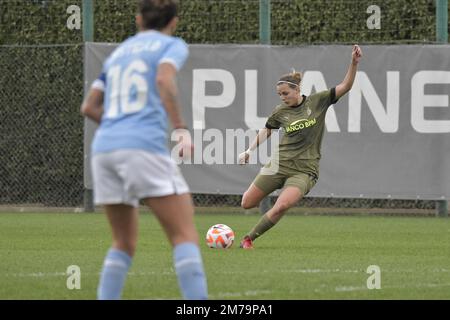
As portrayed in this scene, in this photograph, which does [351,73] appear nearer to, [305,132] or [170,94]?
[305,132]

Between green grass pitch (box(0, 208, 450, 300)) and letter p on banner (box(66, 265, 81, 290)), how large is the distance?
5cm

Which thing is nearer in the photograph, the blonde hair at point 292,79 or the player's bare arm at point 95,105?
the player's bare arm at point 95,105

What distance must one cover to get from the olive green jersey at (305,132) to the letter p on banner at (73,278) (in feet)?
11.7

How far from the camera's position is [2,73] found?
1886 centimetres

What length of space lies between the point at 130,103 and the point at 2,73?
12864 millimetres

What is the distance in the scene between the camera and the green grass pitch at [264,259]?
8.40 meters

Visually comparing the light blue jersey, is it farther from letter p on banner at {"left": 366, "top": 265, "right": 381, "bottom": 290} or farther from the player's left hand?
letter p on banner at {"left": 366, "top": 265, "right": 381, "bottom": 290}

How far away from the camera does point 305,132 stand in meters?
12.6

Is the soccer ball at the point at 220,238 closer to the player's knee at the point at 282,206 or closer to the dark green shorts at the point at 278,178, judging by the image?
the player's knee at the point at 282,206

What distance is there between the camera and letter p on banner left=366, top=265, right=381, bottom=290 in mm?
8695

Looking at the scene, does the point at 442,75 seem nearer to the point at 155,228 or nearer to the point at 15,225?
the point at 155,228

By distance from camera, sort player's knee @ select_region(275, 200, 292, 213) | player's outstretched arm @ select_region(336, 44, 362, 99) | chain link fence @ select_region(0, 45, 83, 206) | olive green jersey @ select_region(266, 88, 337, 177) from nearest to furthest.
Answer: player's outstretched arm @ select_region(336, 44, 362, 99) < player's knee @ select_region(275, 200, 292, 213) < olive green jersey @ select_region(266, 88, 337, 177) < chain link fence @ select_region(0, 45, 83, 206)

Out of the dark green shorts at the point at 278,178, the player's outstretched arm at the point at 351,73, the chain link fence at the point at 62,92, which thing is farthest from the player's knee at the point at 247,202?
the chain link fence at the point at 62,92

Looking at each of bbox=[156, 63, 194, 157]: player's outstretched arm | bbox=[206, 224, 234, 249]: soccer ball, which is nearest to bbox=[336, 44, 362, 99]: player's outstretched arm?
bbox=[206, 224, 234, 249]: soccer ball
